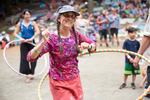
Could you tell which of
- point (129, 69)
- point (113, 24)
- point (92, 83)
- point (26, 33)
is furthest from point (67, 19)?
point (113, 24)

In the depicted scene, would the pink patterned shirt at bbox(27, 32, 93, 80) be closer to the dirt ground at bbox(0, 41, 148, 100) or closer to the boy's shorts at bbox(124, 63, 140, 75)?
the dirt ground at bbox(0, 41, 148, 100)

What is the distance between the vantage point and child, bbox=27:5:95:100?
5.10m

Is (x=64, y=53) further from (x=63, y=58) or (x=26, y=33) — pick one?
(x=26, y=33)

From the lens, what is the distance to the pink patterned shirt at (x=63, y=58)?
17.0 ft

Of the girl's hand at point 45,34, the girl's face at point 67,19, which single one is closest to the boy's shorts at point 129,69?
the girl's face at point 67,19

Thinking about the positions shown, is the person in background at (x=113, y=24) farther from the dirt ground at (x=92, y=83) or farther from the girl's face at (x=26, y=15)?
the girl's face at (x=26, y=15)

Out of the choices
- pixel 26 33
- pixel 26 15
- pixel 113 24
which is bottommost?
pixel 113 24

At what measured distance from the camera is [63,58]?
17.2 feet

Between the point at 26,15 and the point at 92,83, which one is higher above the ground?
the point at 26,15

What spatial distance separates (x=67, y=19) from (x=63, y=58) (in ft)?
1.50

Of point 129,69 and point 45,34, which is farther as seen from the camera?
point 129,69

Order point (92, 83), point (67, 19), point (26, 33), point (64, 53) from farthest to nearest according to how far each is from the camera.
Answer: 1. point (26, 33)
2. point (92, 83)
3. point (64, 53)
4. point (67, 19)

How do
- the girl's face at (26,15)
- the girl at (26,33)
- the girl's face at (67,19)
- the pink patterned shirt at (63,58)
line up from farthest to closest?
the girl at (26,33)
the girl's face at (26,15)
the pink patterned shirt at (63,58)
the girl's face at (67,19)

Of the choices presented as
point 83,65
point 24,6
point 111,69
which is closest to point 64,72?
point 111,69
